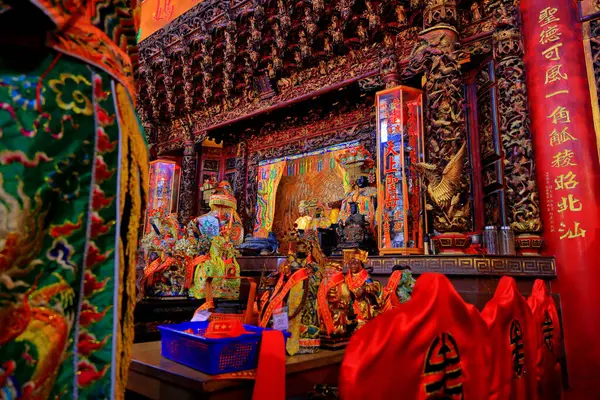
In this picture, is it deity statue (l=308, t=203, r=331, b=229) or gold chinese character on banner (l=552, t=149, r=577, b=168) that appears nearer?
gold chinese character on banner (l=552, t=149, r=577, b=168)

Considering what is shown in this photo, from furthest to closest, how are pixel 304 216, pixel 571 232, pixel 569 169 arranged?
1. pixel 304 216
2. pixel 569 169
3. pixel 571 232

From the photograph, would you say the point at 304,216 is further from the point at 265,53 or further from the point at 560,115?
the point at 560,115

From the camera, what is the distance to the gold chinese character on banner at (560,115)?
3.93m

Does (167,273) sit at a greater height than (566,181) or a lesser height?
lesser

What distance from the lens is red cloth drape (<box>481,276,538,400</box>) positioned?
1.55m

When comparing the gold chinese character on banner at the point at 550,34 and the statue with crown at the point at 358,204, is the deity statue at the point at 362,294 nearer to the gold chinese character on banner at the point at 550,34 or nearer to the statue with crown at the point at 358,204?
the statue with crown at the point at 358,204

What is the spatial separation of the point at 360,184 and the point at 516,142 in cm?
295

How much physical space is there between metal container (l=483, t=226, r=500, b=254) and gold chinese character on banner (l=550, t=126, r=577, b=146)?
1145 mm

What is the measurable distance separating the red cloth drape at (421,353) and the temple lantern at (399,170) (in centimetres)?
391

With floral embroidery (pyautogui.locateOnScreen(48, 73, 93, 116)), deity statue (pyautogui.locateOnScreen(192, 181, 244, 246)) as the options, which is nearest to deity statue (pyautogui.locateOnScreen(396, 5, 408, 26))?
deity statue (pyautogui.locateOnScreen(192, 181, 244, 246))

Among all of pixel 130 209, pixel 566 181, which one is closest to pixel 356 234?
pixel 566 181

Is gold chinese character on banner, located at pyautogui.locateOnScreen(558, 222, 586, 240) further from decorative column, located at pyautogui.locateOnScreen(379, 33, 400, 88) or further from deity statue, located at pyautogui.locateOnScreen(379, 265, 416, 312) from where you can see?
decorative column, located at pyautogui.locateOnScreen(379, 33, 400, 88)

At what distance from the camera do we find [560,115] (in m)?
3.98

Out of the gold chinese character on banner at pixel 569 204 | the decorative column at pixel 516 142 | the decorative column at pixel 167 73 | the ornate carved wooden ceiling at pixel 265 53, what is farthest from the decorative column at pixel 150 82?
the gold chinese character on banner at pixel 569 204
